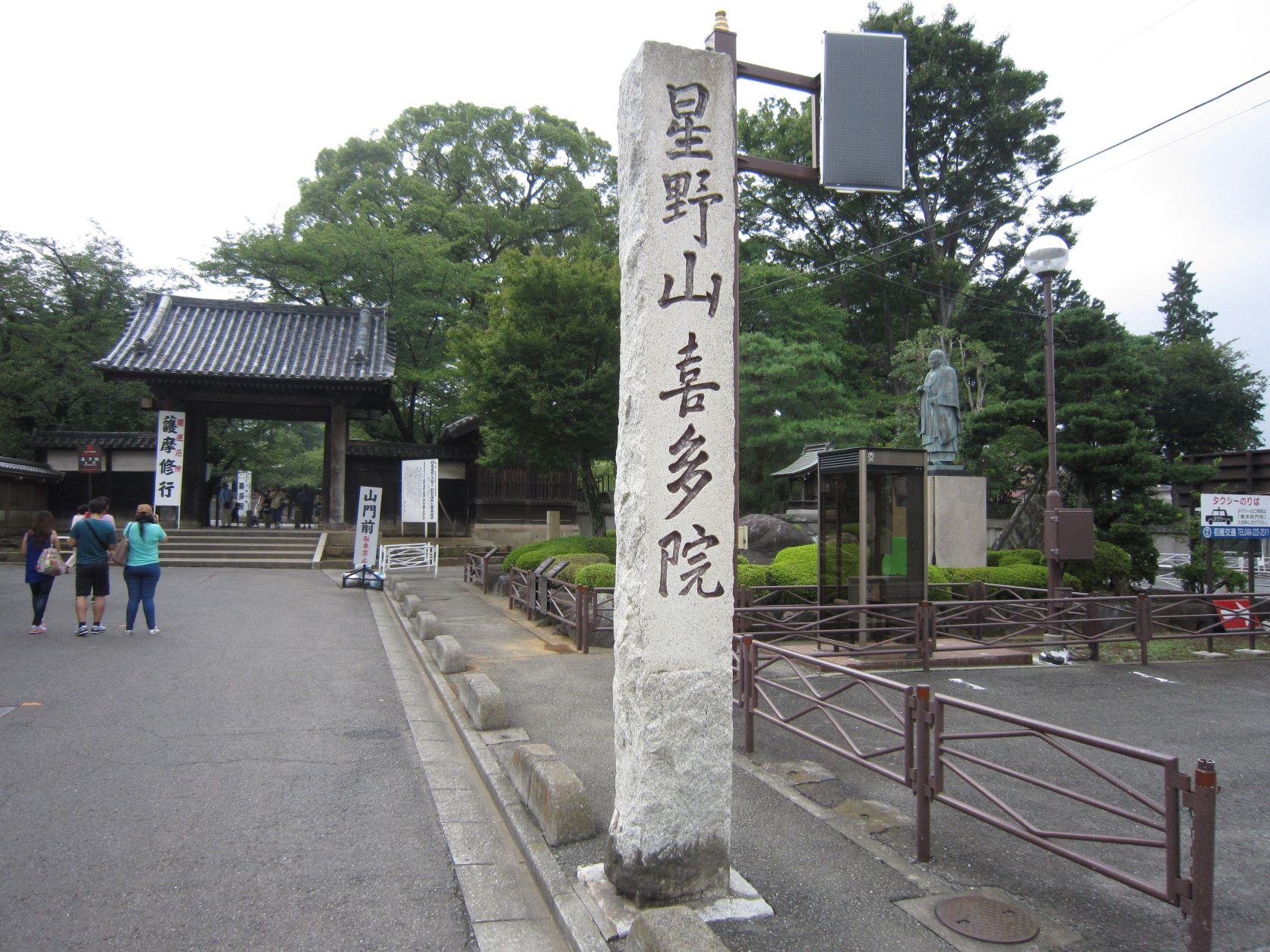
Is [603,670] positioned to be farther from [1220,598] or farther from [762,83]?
[1220,598]

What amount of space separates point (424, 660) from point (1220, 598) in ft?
36.0

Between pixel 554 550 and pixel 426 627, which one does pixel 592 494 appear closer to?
pixel 554 550

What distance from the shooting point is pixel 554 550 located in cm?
1756

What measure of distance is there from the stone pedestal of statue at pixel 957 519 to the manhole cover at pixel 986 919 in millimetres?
11954

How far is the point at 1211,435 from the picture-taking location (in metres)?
33.0

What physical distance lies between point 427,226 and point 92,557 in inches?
944

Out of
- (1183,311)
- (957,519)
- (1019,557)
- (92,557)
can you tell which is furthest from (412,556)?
(1183,311)

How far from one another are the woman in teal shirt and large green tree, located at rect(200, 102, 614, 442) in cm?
1639

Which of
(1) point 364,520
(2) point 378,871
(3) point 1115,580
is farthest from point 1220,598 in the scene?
(1) point 364,520

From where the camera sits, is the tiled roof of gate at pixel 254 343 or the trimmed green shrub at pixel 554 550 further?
the tiled roof of gate at pixel 254 343

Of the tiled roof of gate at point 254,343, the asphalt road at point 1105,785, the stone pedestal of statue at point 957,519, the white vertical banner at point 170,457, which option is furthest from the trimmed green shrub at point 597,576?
the white vertical banner at point 170,457

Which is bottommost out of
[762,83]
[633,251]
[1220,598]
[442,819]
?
[442,819]

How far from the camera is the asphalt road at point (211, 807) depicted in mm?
3906

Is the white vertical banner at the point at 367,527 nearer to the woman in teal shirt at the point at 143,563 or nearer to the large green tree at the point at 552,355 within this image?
the large green tree at the point at 552,355
